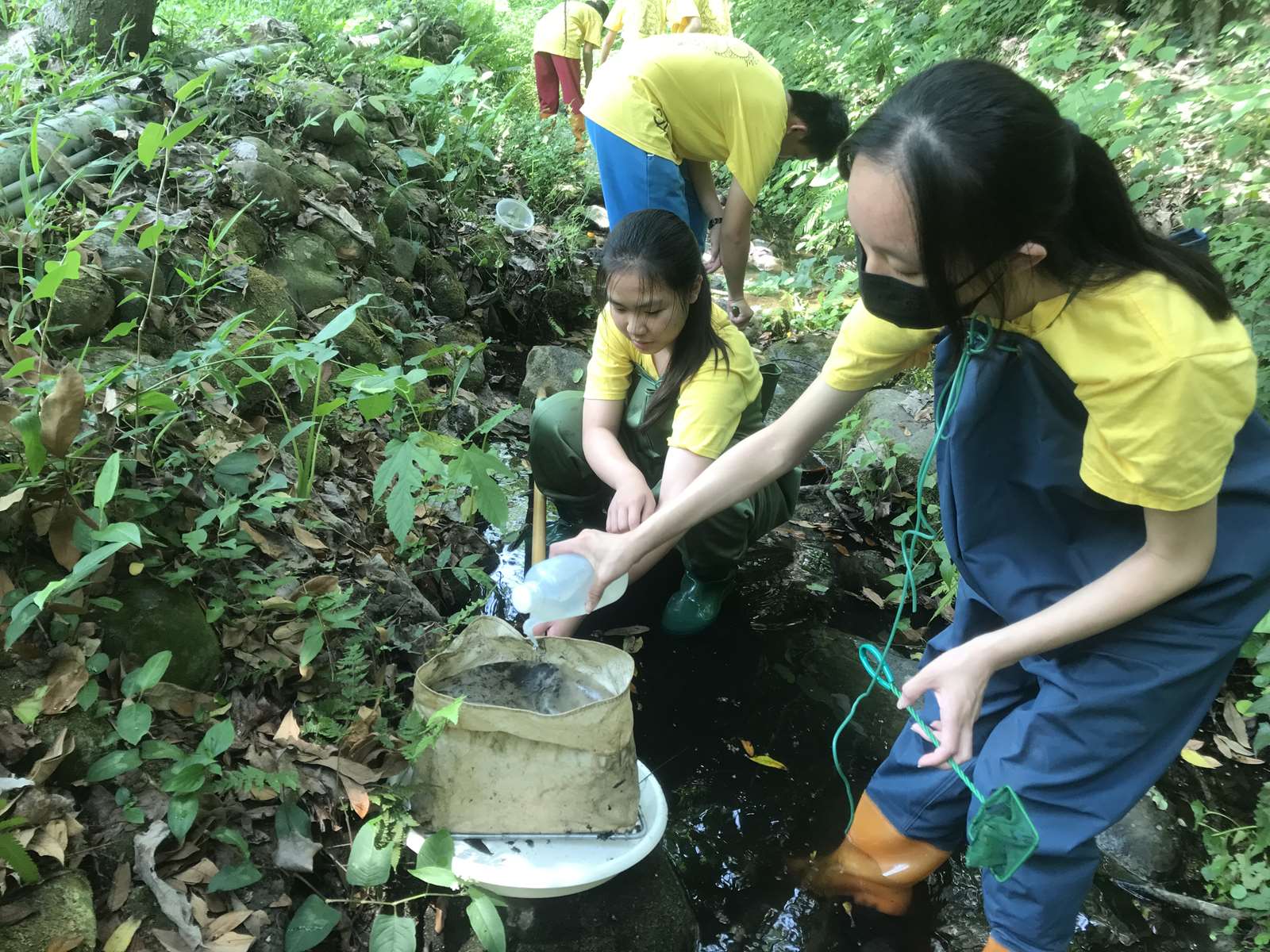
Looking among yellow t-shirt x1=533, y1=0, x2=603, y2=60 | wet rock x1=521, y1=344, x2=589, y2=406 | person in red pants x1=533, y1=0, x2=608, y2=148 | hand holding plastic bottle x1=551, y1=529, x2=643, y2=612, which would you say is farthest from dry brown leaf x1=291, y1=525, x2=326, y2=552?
yellow t-shirt x1=533, y1=0, x2=603, y2=60

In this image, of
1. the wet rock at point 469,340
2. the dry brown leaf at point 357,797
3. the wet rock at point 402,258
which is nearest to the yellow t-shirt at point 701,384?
the dry brown leaf at point 357,797

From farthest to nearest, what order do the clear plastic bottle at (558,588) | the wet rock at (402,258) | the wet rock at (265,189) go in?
the wet rock at (402,258) → the wet rock at (265,189) → the clear plastic bottle at (558,588)

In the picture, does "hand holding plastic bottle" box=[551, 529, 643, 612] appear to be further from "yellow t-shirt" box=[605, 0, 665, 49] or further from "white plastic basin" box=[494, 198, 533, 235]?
"yellow t-shirt" box=[605, 0, 665, 49]

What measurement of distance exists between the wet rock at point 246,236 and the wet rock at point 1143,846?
11.9 ft

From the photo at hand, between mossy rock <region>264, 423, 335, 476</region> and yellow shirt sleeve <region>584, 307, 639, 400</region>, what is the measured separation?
929mm

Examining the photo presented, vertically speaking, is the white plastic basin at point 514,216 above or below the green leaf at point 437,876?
below

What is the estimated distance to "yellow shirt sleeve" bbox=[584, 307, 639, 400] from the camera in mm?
2738

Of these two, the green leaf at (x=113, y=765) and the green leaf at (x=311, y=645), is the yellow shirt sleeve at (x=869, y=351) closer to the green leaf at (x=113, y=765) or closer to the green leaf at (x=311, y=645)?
the green leaf at (x=311, y=645)

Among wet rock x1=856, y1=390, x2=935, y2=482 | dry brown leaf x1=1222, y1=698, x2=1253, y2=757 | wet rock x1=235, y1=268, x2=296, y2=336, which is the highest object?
wet rock x1=235, y1=268, x2=296, y2=336

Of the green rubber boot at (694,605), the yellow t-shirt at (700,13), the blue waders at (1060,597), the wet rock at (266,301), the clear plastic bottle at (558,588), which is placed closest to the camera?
the blue waders at (1060,597)

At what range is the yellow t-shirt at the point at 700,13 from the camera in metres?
5.36

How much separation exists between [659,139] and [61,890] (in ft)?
10.3

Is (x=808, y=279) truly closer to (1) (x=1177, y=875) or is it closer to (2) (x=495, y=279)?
(2) (x=495, y=279)

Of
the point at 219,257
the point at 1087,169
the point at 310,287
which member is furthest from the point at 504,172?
the point at 1087,169
